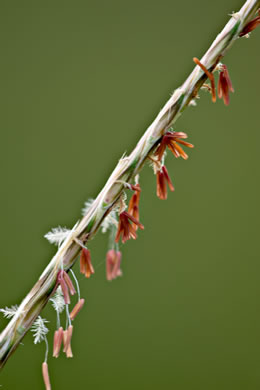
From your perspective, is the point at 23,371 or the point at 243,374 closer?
the point at 23,371

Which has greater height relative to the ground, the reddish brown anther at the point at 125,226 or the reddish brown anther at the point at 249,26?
the reddish brown anther at the point at 249,26

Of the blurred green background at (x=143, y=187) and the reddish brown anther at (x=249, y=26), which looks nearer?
the reddish brown anther at (x=249, y=26)

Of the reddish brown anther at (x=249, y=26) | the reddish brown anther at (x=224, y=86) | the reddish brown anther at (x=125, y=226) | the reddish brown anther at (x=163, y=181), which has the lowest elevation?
the reddish brown anther at (x=125, y=226)

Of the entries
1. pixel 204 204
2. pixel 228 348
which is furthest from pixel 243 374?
pixel 204 204

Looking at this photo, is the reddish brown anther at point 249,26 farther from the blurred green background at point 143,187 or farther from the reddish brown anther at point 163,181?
the blurred green background at point 143,187

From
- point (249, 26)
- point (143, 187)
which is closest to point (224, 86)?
point (249, 26)

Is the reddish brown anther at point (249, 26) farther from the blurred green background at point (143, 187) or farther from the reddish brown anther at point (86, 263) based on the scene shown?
the blurred green background at point (143, 187)

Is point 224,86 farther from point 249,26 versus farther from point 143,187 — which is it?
point 143,187

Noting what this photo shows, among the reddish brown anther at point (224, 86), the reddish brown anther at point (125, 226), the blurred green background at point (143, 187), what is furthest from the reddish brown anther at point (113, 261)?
the blurred green background at point (143, 187)

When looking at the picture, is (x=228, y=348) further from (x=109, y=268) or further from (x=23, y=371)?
(x=109, y=268)
